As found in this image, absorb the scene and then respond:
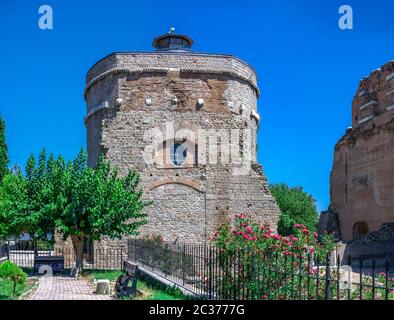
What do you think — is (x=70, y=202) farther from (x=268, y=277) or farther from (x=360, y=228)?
(x=360, y=228)

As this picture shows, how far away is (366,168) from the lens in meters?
27.8

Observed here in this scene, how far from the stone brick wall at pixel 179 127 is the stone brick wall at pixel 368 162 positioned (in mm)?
6009

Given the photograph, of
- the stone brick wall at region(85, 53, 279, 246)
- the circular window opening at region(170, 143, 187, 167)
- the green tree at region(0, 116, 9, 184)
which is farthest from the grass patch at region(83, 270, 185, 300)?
the green tree at region(0, 116, 9, 184)

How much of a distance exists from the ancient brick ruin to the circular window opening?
28.4 feet

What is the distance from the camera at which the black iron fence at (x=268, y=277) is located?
7.96 meters

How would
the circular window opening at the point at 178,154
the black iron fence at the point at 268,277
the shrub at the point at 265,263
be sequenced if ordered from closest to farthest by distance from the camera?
the black iron fence at the point at 268,277 → the shrub at the point at 265,263 → the circular window opening at the point at 178,154

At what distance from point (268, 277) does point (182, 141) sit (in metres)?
14.9

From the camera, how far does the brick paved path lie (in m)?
13.0

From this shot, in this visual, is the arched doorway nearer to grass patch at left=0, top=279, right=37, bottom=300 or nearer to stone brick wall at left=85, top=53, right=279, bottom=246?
stone brick wall at left=85, top=53, right=279, bottom=246

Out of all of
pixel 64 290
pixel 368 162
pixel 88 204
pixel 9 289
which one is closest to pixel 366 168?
pixel 368 162

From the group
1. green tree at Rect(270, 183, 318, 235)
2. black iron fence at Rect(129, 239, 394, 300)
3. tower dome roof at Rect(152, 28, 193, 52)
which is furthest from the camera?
green tree at Rect(270, 183, 318, 235)

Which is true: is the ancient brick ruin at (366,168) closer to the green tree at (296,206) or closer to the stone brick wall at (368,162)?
the stone brick wall at (368,162)

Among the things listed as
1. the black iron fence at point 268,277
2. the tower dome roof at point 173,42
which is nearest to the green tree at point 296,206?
the tower dome roof at point 173,42
